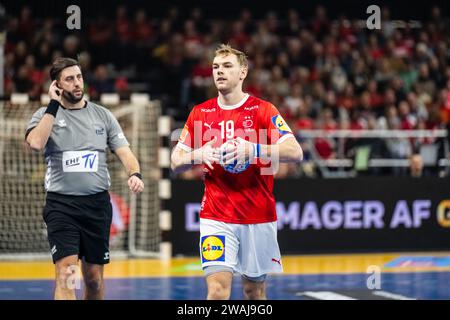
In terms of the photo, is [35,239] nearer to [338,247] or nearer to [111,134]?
[338,247]

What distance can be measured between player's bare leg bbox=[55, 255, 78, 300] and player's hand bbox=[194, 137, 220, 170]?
1569mm

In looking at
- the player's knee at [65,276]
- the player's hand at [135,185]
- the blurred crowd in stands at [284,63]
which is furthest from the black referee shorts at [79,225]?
the blurred crowd in stands at [284,63]

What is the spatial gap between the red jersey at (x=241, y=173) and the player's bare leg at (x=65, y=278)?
1.27 meters

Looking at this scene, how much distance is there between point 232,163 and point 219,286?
1.04 meters

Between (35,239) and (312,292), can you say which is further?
(35,239)

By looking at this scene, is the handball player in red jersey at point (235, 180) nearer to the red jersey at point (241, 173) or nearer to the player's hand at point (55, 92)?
the red jersey at point (241, 173)

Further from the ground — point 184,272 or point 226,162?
point 226,162

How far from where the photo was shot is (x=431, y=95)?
2328 cm

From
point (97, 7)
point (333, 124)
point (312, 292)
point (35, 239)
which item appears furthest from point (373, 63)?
point (312, 292)

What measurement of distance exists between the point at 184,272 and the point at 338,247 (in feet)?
11.7

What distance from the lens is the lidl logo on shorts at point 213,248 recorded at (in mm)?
8516

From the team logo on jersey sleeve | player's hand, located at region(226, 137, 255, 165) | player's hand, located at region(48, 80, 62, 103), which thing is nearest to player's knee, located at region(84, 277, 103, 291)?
player's hand, located at region(48, 80, 62, 103)

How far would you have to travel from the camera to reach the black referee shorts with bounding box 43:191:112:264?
9.01m
